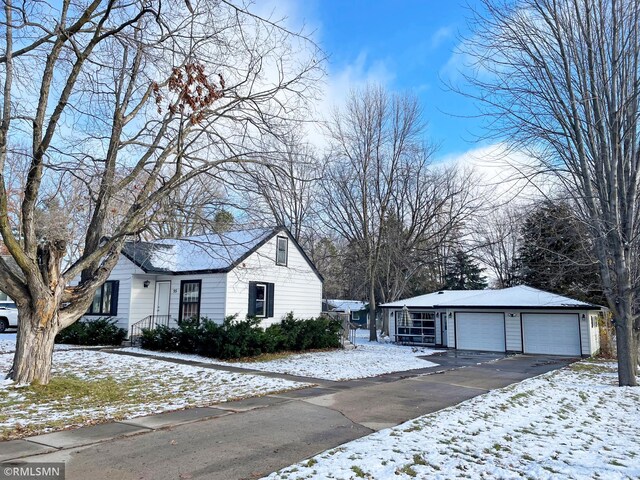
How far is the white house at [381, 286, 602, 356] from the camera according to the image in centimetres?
2119

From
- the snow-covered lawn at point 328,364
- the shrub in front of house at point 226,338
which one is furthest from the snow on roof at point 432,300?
the shrub in front of house at point 226,338

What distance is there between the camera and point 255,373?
12180mm

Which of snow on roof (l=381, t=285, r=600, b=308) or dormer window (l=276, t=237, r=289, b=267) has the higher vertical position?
dormer window (l=276, t=237, r=289, b=267)

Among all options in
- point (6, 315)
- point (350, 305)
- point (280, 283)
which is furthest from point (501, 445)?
point (350, 305)

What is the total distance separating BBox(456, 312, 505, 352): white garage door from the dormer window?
10.2 meters

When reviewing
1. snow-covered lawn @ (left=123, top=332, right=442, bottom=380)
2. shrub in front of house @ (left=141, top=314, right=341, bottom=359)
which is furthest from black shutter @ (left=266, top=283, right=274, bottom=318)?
snow-covered lawn @ (left=123, top=332, right=442, bottom=380)

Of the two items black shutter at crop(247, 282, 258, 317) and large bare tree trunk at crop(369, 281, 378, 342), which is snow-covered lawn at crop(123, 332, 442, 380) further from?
large bare tree trunk at crop(369, 281, 378, 342)

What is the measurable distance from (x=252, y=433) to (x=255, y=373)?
5972mm

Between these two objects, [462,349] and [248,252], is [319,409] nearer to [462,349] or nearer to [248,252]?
[248,252]

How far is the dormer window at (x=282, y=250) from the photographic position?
19641 millimetres

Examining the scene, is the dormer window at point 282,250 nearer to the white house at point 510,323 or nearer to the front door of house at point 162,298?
the front door of house at point 162,298

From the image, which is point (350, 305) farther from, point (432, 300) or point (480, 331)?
point (480, 331)

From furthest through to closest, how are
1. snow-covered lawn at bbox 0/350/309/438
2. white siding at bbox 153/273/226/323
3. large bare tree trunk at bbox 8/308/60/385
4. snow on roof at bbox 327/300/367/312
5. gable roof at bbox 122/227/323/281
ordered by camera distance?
snow on roof at bbox 327/300/367/312, gable roof at bbox 122/227/323/281, white siding at bbox 153/273/226/323, large bare tree trunk at bbox 8/308/60/385, snow-covered lawn at bbox 0/350/309/438

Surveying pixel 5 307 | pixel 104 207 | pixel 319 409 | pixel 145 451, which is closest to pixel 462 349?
pixel 319 409
